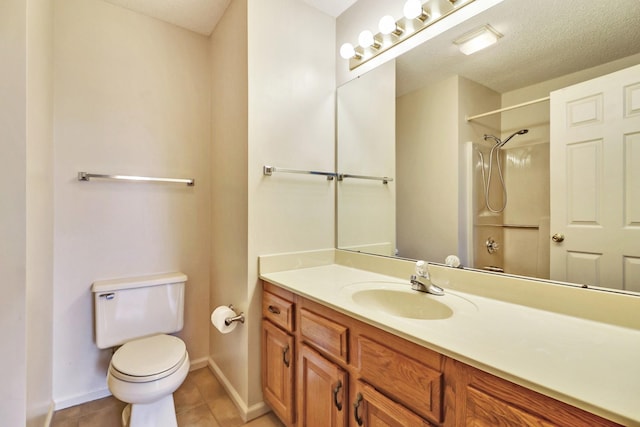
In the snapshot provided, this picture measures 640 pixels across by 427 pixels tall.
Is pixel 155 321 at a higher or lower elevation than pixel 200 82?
lower

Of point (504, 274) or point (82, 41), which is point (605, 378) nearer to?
point (504, 274)

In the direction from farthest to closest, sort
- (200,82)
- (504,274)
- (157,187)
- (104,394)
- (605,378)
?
(200,82) < (157,187) < (104,394) < (504,274) < (605,378)

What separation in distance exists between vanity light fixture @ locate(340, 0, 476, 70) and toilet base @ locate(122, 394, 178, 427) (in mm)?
2186

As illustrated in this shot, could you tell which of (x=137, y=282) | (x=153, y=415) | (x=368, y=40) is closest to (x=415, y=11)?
(x=368, y=40)

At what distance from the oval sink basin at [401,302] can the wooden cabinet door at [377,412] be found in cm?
36

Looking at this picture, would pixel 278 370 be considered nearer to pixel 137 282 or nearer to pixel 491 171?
pixel 137 282

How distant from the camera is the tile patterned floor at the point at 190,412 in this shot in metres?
1.52

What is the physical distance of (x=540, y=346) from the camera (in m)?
0.71

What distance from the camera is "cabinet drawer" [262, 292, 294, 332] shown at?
133 centimetres

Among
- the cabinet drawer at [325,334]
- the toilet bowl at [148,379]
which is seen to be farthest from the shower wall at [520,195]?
the toilet bowl at [148,379]

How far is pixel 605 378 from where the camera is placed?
0.57 meters

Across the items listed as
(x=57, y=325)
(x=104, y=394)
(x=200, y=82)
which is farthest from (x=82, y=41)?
(x=104, y=394)

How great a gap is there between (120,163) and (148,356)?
1185mm

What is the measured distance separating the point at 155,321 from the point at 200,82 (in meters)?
1.69
